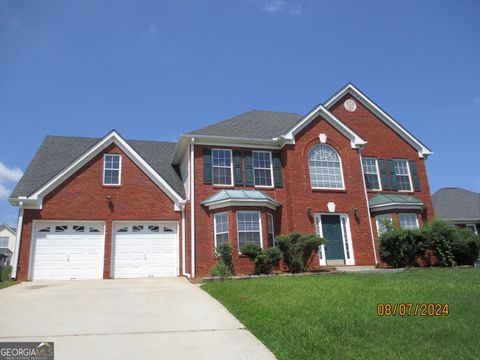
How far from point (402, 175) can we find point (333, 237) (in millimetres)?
6510

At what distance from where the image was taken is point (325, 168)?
18.4 meters

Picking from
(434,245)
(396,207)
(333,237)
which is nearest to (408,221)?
(396,207)

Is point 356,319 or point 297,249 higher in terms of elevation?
point 297,249

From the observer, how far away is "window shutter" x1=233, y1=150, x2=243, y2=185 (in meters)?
17.5

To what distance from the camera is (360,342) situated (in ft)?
17.6

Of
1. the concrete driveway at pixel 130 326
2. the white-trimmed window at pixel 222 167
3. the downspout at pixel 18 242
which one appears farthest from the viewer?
the white-trimmed window at pixel 222 167

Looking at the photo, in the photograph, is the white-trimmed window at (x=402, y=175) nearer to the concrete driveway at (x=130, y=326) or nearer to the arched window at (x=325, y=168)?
the arched window at (x=325, y=168)

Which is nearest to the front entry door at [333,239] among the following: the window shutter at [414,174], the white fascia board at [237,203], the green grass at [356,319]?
the white fascia board at [237,203]

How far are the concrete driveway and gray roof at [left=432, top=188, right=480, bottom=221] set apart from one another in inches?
866

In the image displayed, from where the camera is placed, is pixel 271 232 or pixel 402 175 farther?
pixel 402 175

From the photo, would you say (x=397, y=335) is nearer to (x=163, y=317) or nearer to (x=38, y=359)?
(x=163, y=317)

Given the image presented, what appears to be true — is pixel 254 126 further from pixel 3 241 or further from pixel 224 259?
pixel 3 241

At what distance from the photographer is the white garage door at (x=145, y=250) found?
53.4 feet

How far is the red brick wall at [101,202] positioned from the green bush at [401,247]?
9.53 metres
